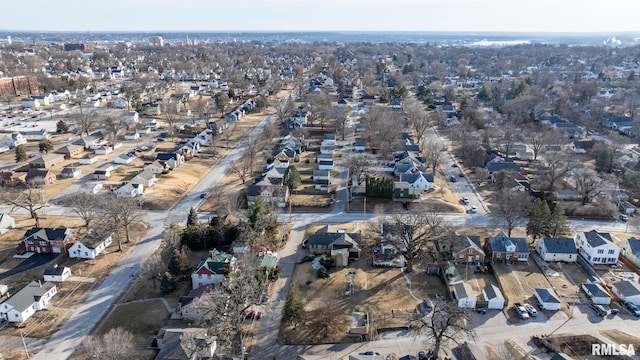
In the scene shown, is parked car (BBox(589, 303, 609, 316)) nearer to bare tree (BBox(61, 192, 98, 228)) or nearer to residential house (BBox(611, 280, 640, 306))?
residential house (BBox(611, 280, 640, 306))

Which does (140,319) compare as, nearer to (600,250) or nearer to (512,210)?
(512,210)

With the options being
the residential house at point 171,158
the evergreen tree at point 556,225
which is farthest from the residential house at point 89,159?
the evergreen tree at point 556,225

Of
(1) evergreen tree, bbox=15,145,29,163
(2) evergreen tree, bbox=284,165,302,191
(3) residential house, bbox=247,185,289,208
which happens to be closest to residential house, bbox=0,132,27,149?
(1) evergreen tree, bbox=15,145,29,163

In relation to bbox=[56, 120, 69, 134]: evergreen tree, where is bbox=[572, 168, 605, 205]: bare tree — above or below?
above

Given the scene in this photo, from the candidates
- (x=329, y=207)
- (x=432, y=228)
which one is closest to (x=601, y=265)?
(x=432, y=228)

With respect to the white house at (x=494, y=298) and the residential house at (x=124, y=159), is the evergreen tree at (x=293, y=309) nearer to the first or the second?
the white house at (x=494, y=298)

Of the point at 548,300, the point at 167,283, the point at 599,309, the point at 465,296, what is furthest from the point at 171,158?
the point at 599,309
